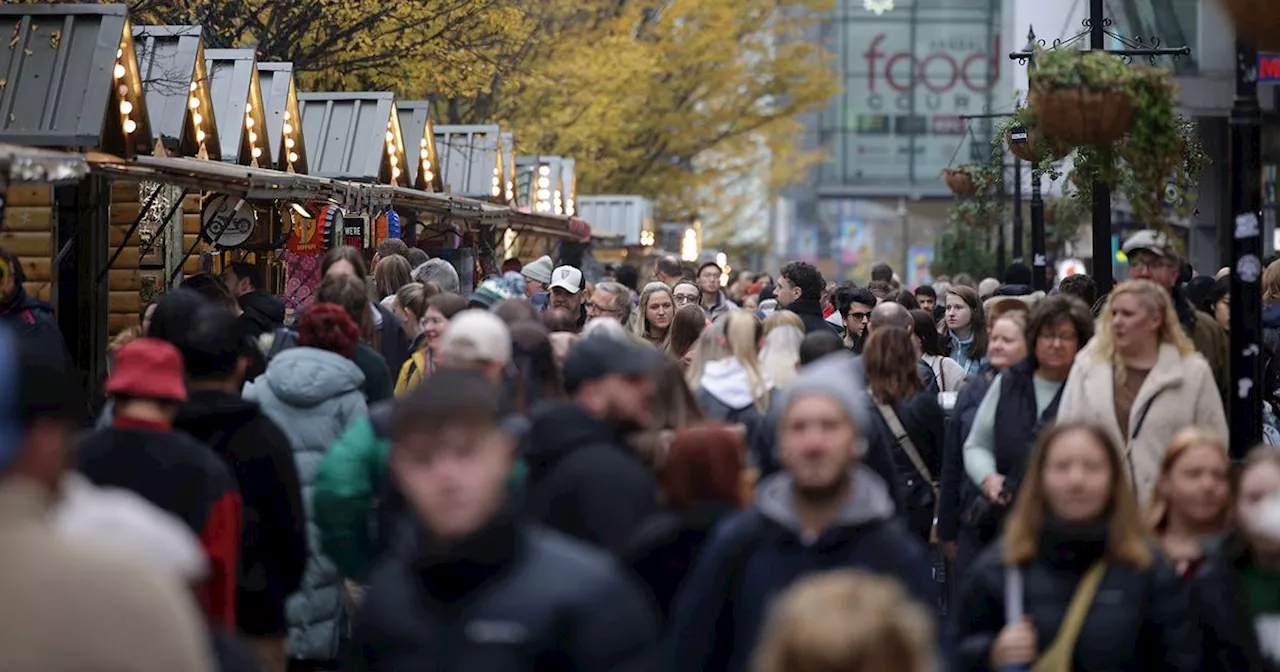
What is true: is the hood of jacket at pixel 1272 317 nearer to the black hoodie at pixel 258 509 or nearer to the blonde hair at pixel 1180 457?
the blonde hair at pixel 1180 457

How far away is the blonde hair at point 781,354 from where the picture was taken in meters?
10.3

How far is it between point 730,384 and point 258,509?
2762mm

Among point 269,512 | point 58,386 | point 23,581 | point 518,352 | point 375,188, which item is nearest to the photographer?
point 23,581

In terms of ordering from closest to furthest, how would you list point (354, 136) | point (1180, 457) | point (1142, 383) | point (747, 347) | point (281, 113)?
1. point (1180, 457)
2. point (1142, 383)
3. point (747, 347)
4. point (281, 113)
5. point (354, 136)

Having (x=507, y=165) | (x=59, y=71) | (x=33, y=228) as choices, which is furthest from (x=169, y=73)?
(x=507, y=165)

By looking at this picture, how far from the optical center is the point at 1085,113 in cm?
991

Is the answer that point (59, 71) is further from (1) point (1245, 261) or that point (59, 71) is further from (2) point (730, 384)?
(1) point (1245, 261)

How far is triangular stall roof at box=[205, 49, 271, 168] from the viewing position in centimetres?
2039

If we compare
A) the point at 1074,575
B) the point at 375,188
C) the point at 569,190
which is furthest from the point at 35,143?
the point at 569,190

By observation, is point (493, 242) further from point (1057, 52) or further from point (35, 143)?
point (1057, 52)

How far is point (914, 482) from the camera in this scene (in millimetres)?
10438

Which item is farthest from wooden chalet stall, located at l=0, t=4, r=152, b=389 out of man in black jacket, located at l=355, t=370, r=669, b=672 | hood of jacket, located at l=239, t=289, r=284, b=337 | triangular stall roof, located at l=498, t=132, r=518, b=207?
triangular stall roof, located at l=498, t=132, r=518, b=207

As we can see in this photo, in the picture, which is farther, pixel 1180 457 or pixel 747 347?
pixel 747 347

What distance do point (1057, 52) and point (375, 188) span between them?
9.69 meters
